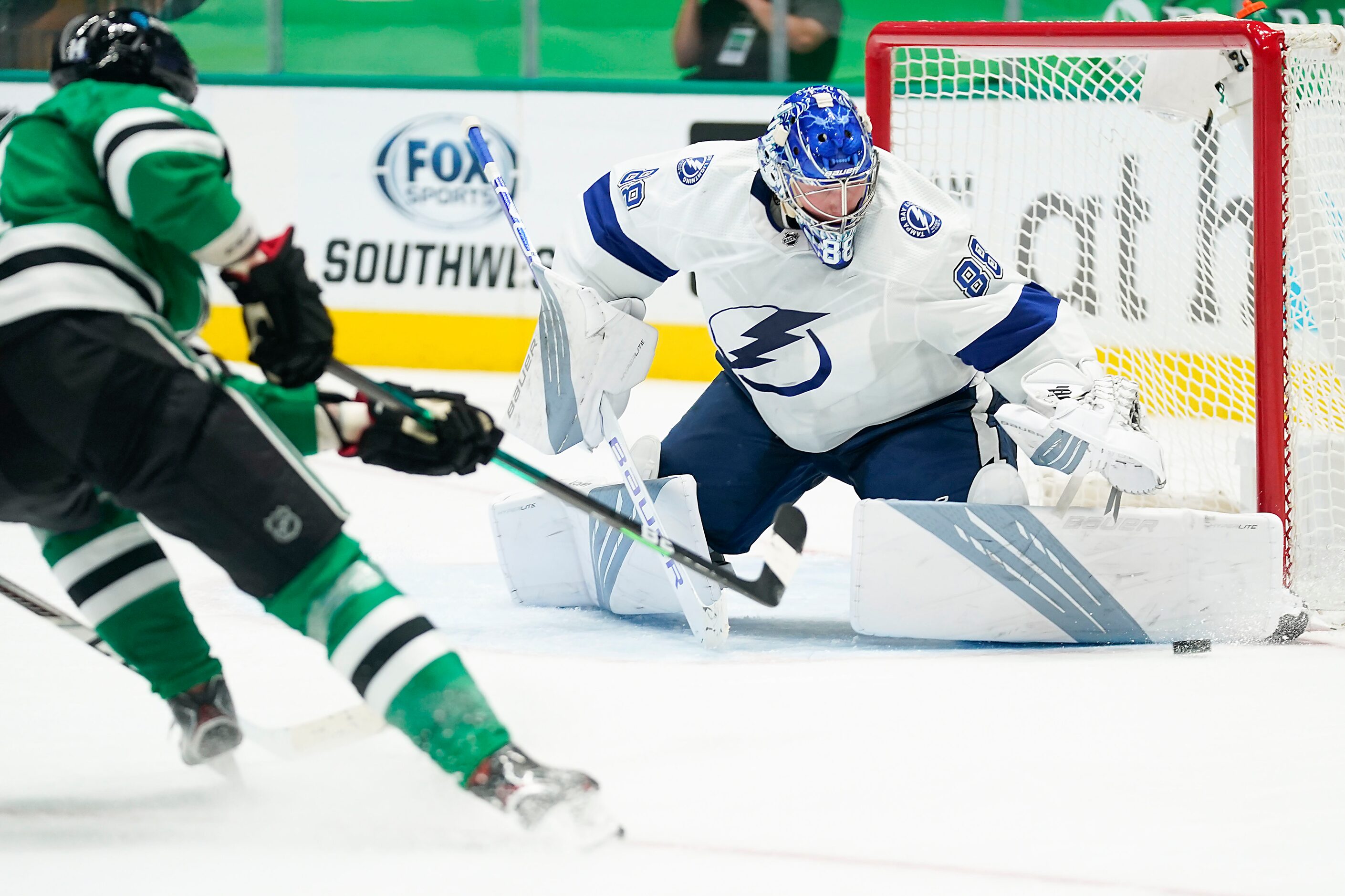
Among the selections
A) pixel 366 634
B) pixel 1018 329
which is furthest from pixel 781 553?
pixel 366 634

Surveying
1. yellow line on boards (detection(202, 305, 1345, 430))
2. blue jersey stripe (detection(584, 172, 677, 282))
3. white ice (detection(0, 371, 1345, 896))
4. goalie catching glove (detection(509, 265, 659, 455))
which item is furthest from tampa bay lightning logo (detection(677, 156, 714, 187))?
yellow line on boards (detection(202, 305, 1345, 430))

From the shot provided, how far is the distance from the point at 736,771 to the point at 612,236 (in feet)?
4.02

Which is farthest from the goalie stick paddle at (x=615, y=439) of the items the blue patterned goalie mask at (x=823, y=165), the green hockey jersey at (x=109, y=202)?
the green hockey jersey at (x=109, y=202)

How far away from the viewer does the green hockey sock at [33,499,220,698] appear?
6.28ft

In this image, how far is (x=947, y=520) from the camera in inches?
99.7

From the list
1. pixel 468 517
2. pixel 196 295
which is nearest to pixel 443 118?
pixel 468 517

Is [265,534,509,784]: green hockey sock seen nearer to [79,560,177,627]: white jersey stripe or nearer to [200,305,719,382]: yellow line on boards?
[79,560,177,627]: white jersey stripe

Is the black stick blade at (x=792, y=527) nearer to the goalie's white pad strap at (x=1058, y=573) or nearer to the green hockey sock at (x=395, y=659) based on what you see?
the goalie's white pad strap at (x=1058, y=573)

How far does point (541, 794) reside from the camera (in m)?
1.63

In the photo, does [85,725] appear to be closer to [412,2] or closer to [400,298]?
[400,298]

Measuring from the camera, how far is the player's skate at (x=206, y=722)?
1.89 metres

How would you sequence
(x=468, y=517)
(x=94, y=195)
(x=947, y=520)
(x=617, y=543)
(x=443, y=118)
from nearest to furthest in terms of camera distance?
1. (x=94, y=195)
2. (x=947, y=520)
3. (x=617, y=543)
4. (x=468, y=517)
5. (x=443, y=118)

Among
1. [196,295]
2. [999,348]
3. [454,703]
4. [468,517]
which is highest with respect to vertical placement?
[196,295]

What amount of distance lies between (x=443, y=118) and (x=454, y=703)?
15.0 ft
